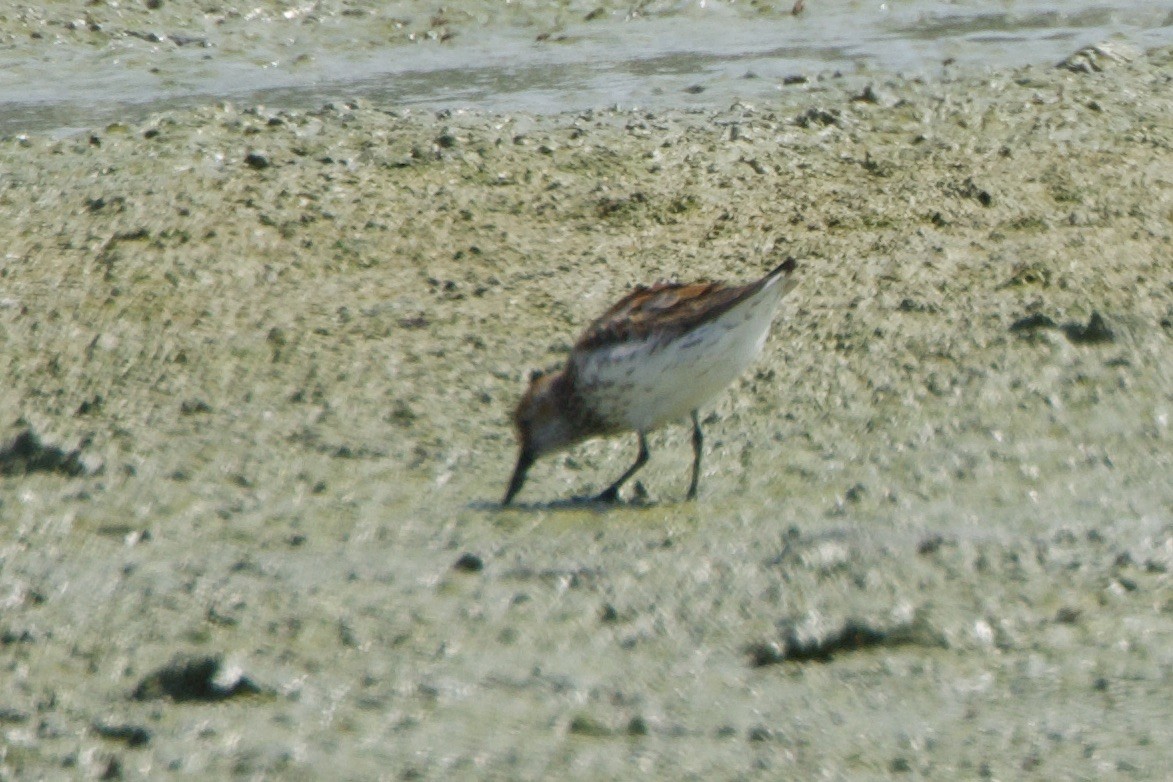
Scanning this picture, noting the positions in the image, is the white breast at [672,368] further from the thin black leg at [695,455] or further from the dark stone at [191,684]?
the dark stone at [191,684]

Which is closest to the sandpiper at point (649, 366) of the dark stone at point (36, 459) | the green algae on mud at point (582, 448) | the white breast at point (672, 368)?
the white breast at point (672, 368)

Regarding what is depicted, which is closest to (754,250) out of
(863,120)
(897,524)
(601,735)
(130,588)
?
(863,120)

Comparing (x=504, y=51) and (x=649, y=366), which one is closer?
(x=649, y=366)

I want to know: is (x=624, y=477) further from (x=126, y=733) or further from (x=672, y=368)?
(x=126, y=733)

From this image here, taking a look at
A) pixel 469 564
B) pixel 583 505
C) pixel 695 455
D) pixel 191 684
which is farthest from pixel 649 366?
pixel 191 684

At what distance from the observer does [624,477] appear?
5672 mm

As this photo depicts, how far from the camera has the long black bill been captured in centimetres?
572

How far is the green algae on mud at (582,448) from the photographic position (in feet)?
13.2

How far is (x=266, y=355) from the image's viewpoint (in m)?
6.84

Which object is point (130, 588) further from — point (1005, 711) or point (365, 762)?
point (1005, 711)

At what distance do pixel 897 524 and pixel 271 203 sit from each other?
3.95 metres

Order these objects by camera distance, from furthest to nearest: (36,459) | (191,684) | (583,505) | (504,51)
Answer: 1. (504,51)
2. (36,459)
3. (583,505)
4. (191,684)

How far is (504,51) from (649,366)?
6.91 m

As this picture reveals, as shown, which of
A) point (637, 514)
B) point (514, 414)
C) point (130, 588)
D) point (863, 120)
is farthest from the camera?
point (863, 120)
